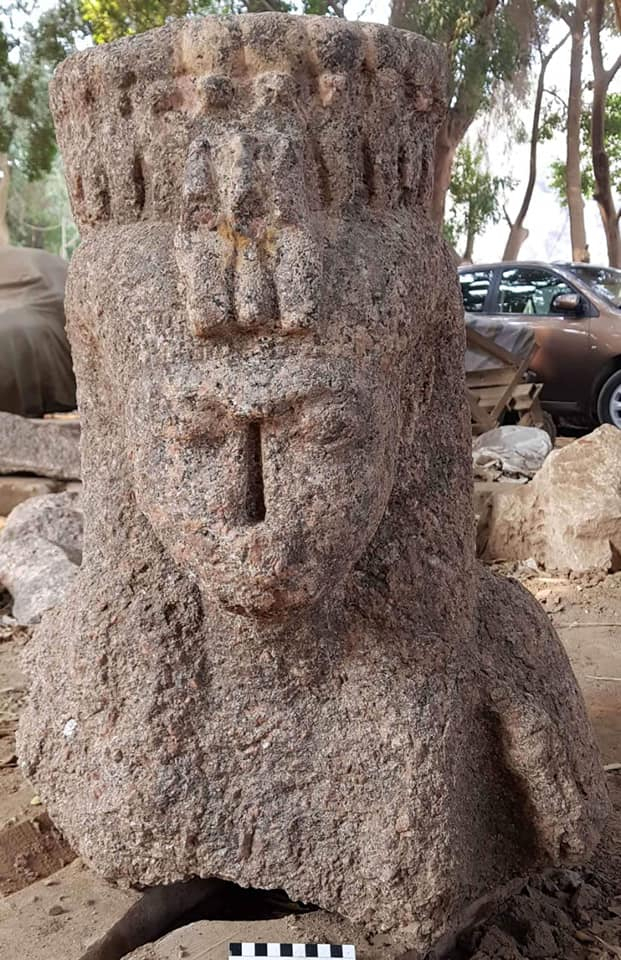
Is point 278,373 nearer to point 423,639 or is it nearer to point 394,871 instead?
point 423,639

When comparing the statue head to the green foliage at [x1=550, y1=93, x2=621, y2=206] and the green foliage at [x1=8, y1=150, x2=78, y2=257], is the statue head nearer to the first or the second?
the green foliage at [x1=8, y1=150, x2=78, y2=257]

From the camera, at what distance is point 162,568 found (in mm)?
1389

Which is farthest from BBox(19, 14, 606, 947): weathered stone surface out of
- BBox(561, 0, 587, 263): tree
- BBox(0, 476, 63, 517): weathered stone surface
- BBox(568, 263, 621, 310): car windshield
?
BBox(561, 0, 587, 263): tree

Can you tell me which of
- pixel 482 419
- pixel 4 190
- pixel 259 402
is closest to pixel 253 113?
pixel 259 402

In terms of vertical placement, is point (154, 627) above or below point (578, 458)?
above

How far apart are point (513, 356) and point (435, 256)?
5.07m

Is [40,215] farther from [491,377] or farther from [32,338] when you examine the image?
[491,377]

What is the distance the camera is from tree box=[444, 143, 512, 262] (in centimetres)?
957

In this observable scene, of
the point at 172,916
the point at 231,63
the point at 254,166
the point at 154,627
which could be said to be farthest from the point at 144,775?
the point at 231,63

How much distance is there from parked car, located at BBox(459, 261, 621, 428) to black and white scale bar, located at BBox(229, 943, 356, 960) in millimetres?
5772

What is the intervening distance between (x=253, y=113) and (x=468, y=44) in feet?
17.7

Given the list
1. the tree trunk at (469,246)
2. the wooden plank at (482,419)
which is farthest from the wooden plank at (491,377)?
the tree trunk at (469,246)

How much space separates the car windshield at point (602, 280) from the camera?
266 inches

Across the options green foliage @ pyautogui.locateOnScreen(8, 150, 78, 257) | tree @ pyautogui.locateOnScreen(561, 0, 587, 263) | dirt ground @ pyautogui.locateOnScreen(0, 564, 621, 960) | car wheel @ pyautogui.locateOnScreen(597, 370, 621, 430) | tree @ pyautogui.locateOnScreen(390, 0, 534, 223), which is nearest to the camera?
dirt ground @ pyautogui.locateOnScreen(0, 564, 621, 960)
